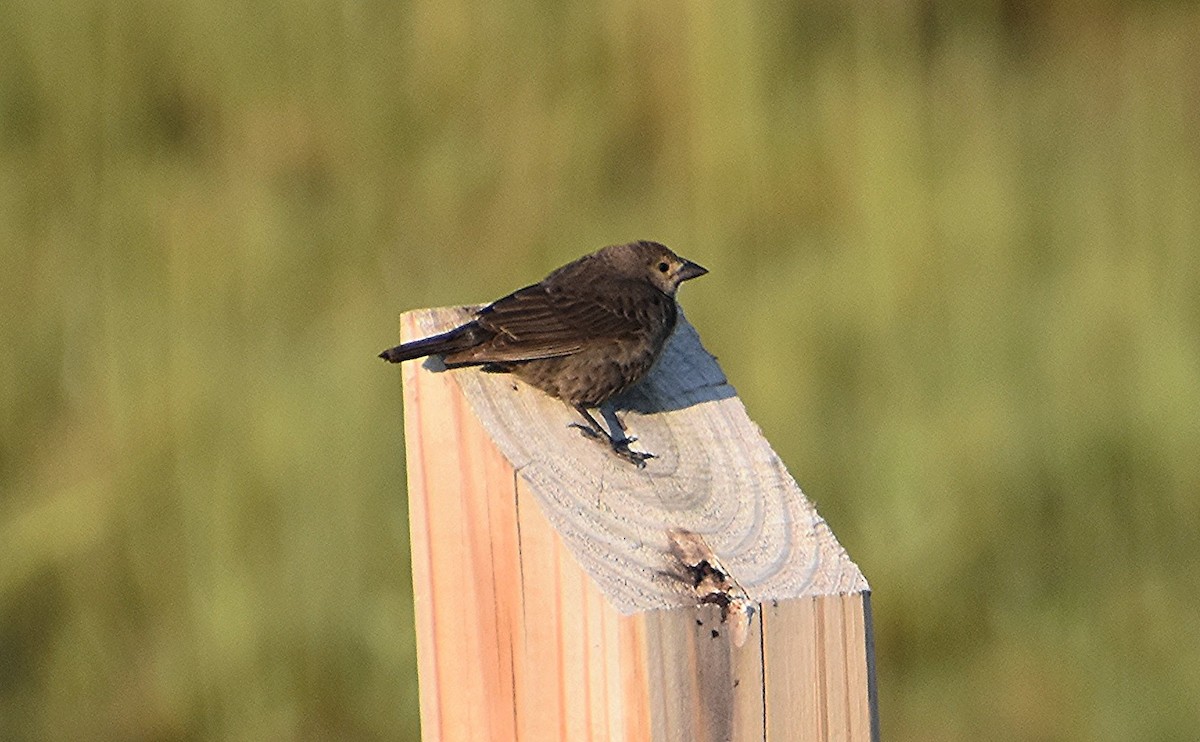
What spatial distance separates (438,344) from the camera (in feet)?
9.01

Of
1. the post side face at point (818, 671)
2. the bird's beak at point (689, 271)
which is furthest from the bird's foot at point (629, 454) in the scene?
the bird's beak at point (689, 271)

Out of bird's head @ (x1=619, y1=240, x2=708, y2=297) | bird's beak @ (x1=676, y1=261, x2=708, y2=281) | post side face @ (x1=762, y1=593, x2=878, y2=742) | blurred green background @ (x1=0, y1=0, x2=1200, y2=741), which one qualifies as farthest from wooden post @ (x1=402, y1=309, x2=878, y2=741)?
blurred green background @ (x1=0, y1=0, x2=1200, y2=741)

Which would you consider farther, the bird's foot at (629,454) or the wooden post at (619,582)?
the bird's foot at (629,454)

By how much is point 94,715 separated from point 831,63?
Result: 243 cm

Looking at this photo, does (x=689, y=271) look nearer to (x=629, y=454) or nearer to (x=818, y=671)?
(x=629, y=454)

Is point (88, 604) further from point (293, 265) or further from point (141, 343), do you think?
point (293, 265)

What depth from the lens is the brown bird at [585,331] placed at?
2.70 metres

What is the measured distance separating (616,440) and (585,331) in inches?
41.4

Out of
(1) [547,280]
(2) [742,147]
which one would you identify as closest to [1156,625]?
(2) [742,147]

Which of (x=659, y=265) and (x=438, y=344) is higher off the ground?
(x=659, y=265)

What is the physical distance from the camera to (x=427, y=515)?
239 cm

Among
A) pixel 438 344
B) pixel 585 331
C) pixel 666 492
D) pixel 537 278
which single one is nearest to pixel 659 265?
→ pixel 585 331

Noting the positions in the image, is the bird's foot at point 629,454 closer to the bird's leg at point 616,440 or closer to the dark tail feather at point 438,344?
the bird's leg at point 616,440

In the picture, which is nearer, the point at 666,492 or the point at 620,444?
the point at 666,492
